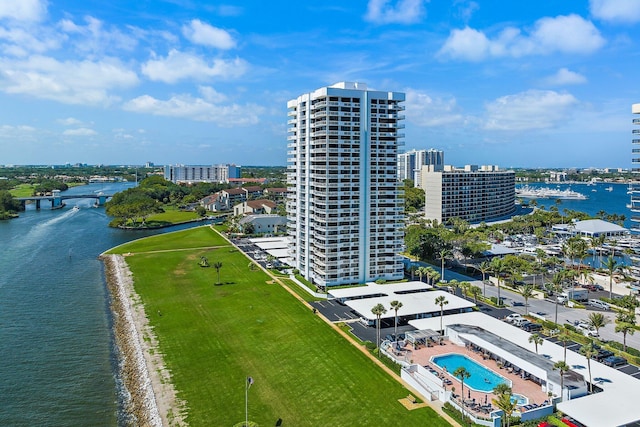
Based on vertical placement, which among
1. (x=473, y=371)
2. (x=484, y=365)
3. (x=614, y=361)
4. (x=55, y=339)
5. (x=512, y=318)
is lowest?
(x=55, y=339)

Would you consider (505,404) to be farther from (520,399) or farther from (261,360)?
(261,360)

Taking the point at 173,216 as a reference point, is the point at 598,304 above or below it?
below

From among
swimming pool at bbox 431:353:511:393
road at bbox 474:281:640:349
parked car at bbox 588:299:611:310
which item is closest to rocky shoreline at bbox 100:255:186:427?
swimming pool at bbox 431:353:511:393

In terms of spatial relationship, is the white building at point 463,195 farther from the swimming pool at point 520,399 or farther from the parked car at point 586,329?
the swimming pool at point 520,399

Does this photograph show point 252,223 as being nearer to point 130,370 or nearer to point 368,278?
point 368,278

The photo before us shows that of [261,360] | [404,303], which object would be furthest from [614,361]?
[261,360]

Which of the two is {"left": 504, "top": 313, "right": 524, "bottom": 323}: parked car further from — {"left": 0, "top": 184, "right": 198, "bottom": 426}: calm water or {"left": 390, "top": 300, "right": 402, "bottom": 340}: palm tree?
{"left": 0, "top": 184, "right": 198, "bottom": 426}: calm water
